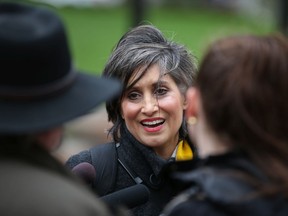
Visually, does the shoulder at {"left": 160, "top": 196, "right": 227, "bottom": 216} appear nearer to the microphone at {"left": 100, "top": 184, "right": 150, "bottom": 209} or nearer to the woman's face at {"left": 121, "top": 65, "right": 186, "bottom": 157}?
the microphone at {"left": 100, "top": 184, "right": 150, "bottom": 209}

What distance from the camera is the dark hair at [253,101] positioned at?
2.51 meters

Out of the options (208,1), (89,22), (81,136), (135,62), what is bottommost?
(208,1)

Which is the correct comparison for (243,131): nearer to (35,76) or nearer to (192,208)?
(192,208)

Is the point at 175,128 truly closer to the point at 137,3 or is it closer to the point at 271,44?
the point at 271,44

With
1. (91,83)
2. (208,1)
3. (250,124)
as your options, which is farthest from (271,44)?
(208,1)

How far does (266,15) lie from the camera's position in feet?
99.7

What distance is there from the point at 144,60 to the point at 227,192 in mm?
1355

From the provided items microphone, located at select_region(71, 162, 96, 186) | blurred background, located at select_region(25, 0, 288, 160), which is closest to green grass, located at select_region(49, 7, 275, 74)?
blurred background, located at select_region(25, 0, 288, 160)

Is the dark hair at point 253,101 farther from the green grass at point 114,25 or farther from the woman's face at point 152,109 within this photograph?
the green grass at point 114,25

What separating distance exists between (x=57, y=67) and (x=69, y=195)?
1.32 ft

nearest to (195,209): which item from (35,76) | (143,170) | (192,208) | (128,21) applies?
(192,208)

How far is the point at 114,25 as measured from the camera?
25.2m

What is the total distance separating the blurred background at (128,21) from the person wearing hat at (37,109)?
6581 millimetres

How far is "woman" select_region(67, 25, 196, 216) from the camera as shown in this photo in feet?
12.2
